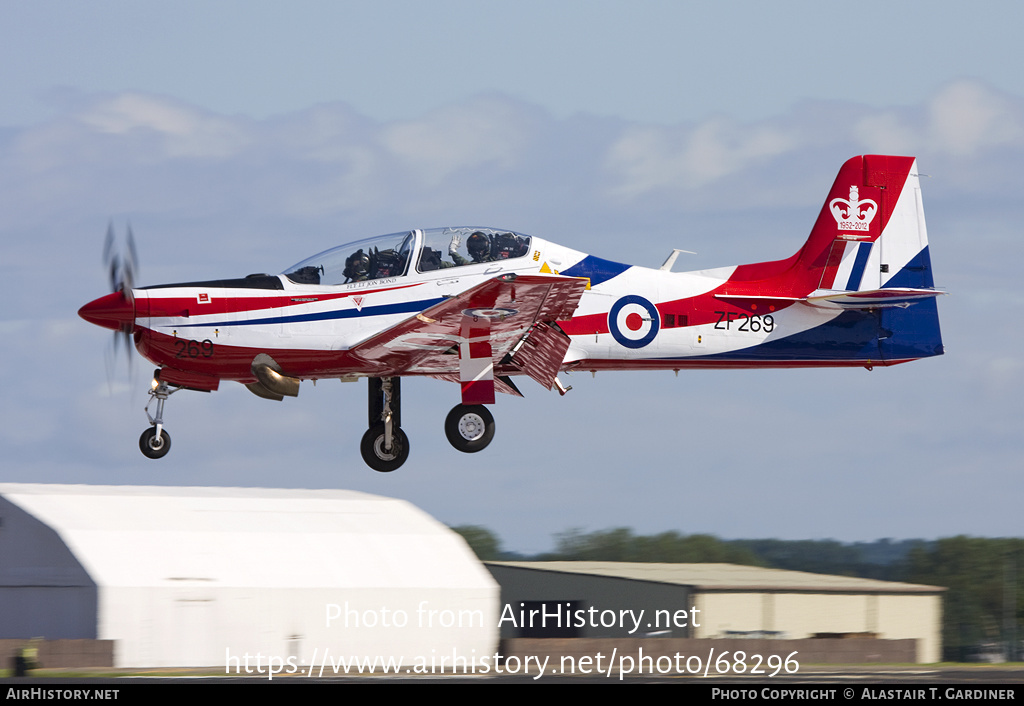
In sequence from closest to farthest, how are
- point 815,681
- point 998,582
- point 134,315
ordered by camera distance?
1. point 134,315
2. point 815,681
3. point 998,582

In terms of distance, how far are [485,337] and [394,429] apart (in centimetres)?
210

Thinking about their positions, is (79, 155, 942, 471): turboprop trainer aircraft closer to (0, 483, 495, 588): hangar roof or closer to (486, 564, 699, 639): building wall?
(0, 483, 495, 588): hangar roof

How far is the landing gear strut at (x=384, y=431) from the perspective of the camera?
1928 centimetres

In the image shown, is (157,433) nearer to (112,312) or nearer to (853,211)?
(112,312)

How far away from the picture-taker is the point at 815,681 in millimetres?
25828

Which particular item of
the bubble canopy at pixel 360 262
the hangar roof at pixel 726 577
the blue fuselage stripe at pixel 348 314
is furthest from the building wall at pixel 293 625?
the bubble canopy at pixel 360 262

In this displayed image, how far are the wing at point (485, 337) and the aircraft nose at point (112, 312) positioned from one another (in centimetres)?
307

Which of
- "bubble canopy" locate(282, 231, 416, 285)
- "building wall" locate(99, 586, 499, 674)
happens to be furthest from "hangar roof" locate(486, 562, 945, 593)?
"bubble canopy" locate(282, 231, 416, 285)

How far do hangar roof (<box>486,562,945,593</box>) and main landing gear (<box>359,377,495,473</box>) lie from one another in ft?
50.6

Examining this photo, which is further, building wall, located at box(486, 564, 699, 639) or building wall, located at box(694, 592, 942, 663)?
building wall, located at box(486, 564, 699, 639)

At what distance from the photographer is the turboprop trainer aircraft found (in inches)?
728

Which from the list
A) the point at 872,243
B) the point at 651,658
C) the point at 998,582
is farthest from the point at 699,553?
the point at 872,243

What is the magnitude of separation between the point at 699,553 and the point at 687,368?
2867cm

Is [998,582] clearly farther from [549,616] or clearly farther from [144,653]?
[144,653]
